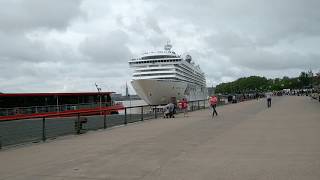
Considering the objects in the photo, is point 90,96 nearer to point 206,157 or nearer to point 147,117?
point 147,117

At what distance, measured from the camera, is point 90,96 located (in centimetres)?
5412

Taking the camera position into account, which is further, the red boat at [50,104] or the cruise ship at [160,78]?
the cruise ship at [160,78]

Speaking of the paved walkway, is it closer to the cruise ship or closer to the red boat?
the red boat

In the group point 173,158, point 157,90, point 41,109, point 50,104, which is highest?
point 157,90

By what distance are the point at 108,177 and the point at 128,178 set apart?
39 centimetres

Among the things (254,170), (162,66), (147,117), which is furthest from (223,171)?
(162,66)

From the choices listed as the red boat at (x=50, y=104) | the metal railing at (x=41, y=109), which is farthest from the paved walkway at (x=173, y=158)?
the metal railing at (x=41, y=109)

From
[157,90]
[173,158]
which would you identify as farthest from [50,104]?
[173,158]

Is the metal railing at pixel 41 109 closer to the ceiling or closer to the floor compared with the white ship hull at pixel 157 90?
closer to the floor

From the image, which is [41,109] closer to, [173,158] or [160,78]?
[160,78]

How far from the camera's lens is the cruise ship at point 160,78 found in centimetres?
6538

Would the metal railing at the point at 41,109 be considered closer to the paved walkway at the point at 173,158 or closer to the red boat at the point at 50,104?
the red boat at the point at 50,104

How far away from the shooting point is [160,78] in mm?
68938

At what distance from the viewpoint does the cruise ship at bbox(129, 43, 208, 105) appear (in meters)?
65.4
